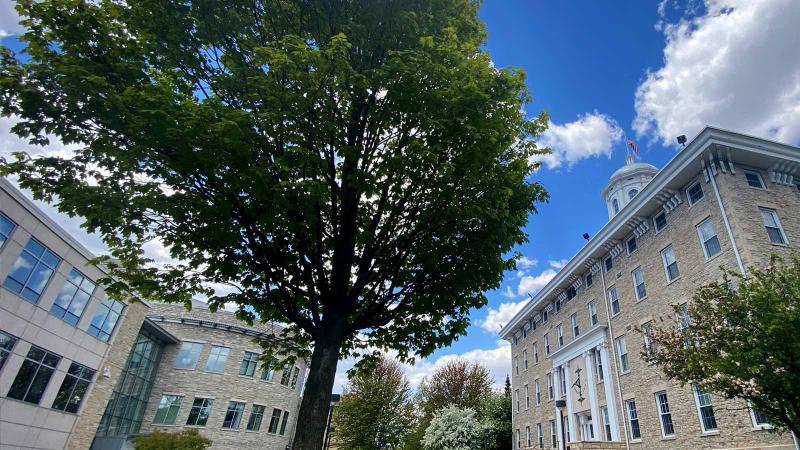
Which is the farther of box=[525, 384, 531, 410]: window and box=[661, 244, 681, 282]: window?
box=[525, 384, 531, 410]: window

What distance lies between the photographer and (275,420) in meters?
38.5

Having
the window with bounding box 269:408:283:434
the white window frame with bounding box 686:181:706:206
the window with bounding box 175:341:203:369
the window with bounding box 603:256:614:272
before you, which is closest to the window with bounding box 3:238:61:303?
the window with bounding box 175:341:203:369

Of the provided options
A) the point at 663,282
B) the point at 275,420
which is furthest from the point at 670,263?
the point at 275,420

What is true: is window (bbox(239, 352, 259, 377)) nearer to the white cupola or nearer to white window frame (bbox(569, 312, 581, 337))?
white window frame (bbox(569, 312, 581, 337))

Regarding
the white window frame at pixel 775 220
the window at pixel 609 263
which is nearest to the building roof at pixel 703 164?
the window at pixel 609 263

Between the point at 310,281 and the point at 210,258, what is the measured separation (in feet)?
6.59

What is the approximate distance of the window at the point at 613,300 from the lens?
26.4m

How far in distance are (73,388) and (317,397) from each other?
23483 mm

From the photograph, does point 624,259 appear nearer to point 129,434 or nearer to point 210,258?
point 210,258

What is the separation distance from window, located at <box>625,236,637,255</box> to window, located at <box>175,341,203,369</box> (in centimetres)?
3378

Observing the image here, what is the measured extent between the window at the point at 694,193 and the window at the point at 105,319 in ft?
105

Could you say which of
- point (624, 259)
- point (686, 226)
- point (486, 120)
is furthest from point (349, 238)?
point (624, 259)

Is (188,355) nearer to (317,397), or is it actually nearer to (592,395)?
(592,395)

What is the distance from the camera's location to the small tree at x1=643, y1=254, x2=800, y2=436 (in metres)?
9.80
